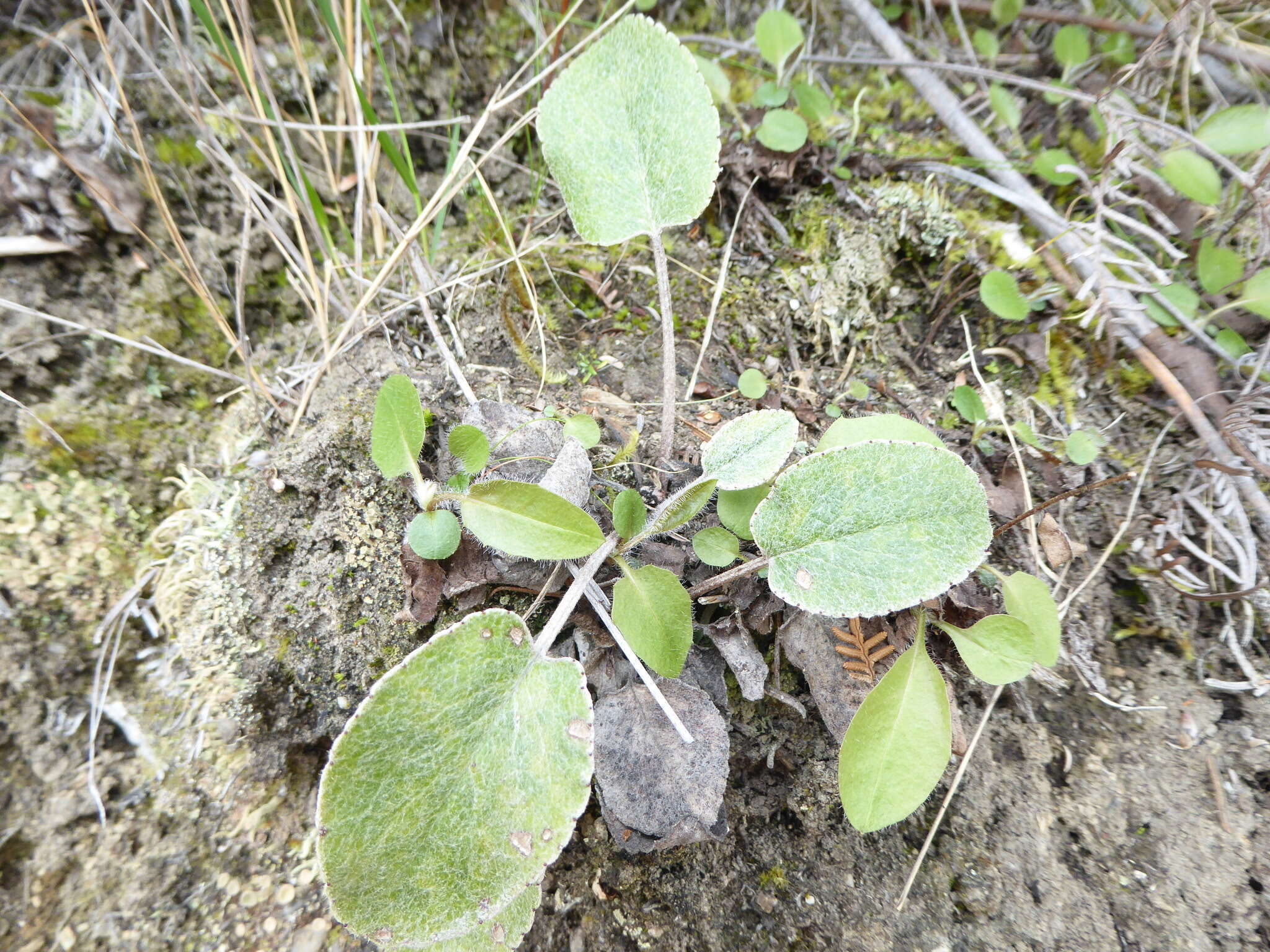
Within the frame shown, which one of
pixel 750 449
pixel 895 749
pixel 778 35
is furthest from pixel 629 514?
pixel 778 35

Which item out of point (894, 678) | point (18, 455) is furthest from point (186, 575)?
point (894, 678)

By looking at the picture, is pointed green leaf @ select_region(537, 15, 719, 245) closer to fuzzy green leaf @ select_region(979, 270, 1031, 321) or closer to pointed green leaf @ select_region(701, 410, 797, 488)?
pointed green leaf @ select_region(701, 410, 797, 488)

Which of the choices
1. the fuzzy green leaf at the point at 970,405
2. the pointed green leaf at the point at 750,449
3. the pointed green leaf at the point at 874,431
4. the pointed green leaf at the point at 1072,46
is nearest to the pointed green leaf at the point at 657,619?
the pointed green leaf at the point at 750,449

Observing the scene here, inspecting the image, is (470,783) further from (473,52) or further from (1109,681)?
(473,52)

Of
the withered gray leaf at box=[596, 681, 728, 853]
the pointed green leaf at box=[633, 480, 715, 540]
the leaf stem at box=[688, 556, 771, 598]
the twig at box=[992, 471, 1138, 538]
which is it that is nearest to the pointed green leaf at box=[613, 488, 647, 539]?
the pointed green leaf at box=[633, 480, 715, 540]

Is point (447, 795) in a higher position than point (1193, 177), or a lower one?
lower

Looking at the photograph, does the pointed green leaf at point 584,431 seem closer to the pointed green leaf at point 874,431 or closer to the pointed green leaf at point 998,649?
the pointed green leaf at point 874,431

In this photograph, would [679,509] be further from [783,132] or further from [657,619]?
[783,132]
